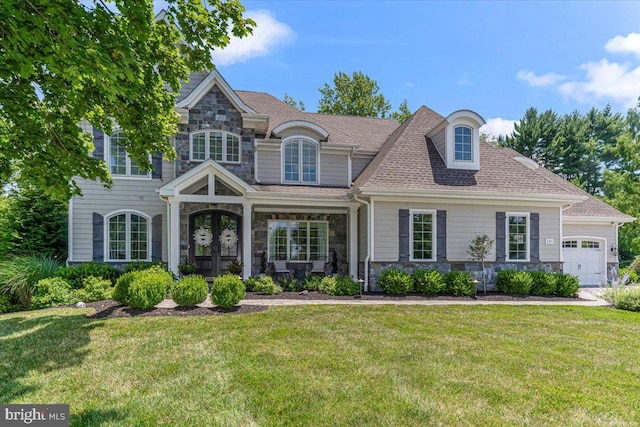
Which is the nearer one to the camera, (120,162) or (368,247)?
(368,247)

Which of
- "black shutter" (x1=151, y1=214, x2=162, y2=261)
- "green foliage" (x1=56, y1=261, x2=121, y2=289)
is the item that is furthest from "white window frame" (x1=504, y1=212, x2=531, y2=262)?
"green foliage" (x1=56, y1=261, x2=121, y2=289)

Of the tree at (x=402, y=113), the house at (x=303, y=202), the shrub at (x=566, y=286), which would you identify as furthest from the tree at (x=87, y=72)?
the tree at (x=402, y=113)

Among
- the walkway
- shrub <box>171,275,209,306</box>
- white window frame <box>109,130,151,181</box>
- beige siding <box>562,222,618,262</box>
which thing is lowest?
the walkway

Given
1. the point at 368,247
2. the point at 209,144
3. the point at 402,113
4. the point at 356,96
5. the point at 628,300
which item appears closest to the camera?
the point at 628,300

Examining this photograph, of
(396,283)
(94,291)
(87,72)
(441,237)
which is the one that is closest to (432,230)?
(441,237)

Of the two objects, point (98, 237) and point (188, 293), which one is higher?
point (98, 237)

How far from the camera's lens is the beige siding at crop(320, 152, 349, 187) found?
14406 mm

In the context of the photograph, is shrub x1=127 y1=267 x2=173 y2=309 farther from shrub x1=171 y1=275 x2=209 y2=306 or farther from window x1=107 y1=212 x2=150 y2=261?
window x1=107 y1=212 x2=150 y2=261

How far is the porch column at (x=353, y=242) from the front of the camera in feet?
42.8

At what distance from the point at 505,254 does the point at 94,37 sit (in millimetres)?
12937

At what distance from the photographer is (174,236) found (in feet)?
38.8

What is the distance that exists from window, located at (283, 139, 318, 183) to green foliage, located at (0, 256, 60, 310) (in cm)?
780

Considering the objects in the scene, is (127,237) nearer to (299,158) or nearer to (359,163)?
(299,158)

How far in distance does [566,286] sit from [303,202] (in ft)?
29.2
